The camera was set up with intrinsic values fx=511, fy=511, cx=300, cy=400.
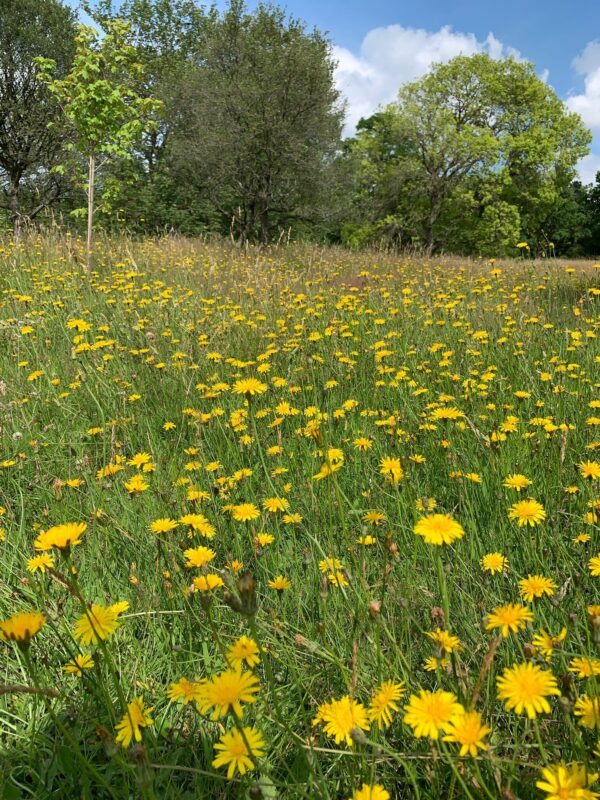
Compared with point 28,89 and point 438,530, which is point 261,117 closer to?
point 28,89

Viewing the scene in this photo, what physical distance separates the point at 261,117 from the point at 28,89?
26.9 feet

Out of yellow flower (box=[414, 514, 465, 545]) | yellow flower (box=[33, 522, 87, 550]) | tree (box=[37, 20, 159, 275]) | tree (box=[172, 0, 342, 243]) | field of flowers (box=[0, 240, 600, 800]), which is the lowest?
field of flowers (box=[0, 240, 600, 800])

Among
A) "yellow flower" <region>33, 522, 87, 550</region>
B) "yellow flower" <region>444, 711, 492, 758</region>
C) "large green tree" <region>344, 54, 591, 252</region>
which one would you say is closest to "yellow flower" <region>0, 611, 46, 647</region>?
"yellow flower" <region>33, 522, 87, 550</region>

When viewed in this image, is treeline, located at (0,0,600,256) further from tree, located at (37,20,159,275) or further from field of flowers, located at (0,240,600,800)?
field of flowers, located at (0,240,600,800)

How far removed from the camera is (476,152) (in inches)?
1028

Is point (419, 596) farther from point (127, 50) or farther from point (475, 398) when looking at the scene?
point (127, 50)

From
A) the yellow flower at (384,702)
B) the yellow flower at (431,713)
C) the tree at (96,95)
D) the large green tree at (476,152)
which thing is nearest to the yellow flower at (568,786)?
the yellow flower at (431,713)

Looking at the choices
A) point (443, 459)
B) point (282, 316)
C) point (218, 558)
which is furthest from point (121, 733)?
point (282, 316)

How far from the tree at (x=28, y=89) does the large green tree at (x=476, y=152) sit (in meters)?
15.2

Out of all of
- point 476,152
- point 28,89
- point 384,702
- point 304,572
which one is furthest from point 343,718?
point 476,152

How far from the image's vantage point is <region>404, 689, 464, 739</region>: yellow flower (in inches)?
28.9

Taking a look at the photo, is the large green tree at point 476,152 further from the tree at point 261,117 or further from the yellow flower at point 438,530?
the yellow flower at point 438,530

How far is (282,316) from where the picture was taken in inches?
185

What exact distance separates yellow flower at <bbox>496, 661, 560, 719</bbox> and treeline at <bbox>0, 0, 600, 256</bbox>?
798 cm
